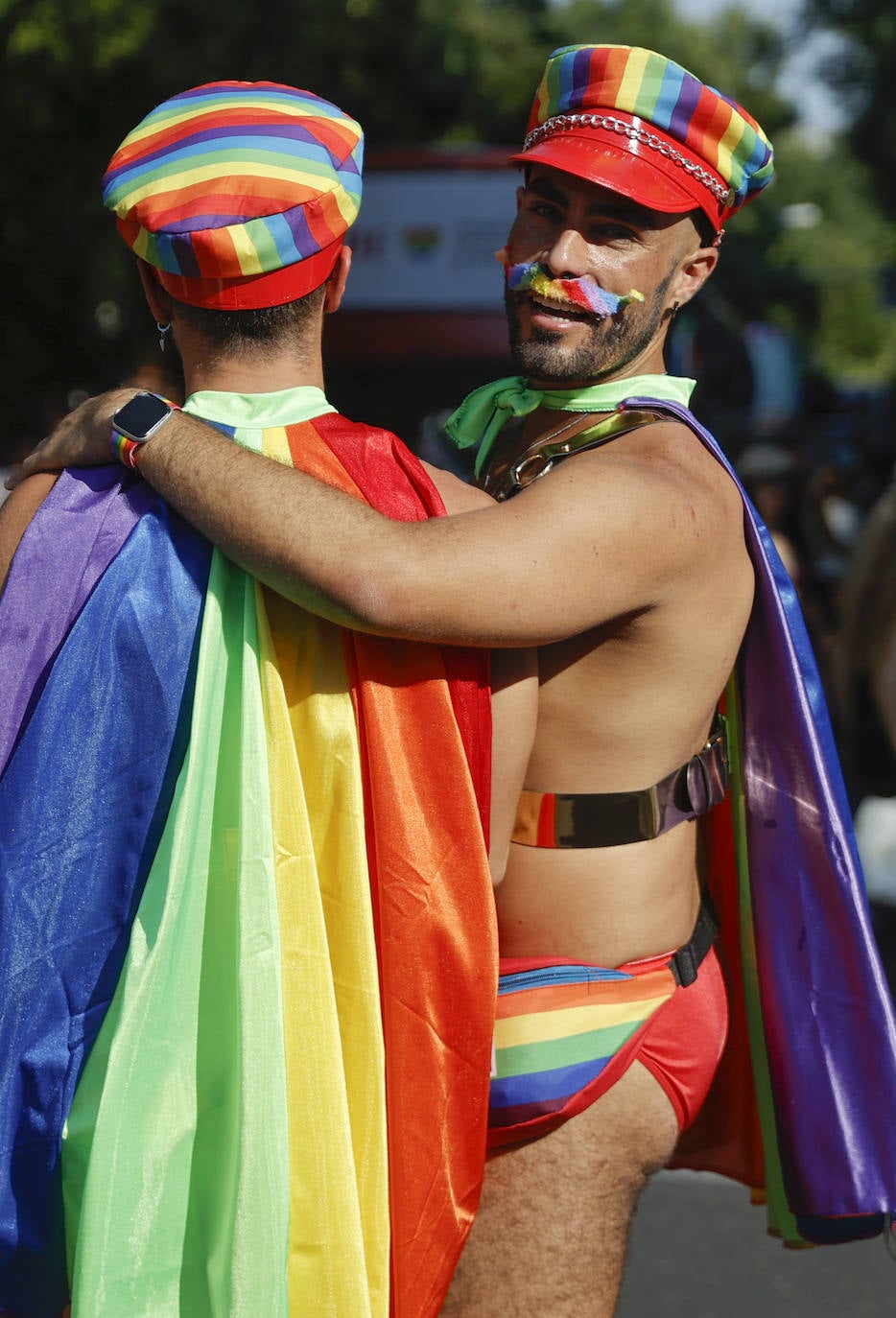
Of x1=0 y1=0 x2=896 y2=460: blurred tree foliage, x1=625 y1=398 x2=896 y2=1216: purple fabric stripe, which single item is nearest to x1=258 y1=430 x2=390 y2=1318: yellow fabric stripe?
x1=625 y1=398 x2=896 y2=1216: purple fabric stripe

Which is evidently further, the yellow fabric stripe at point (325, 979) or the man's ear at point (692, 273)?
the man's ear at point (692, 273)

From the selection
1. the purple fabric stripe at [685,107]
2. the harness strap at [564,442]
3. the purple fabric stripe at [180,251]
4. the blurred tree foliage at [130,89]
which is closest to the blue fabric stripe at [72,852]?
the purple fabric stripe at [180,251]

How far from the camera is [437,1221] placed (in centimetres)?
187

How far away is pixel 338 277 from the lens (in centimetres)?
200

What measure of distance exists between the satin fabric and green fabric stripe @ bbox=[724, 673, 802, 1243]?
58 centimetres

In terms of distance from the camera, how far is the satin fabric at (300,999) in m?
1.71

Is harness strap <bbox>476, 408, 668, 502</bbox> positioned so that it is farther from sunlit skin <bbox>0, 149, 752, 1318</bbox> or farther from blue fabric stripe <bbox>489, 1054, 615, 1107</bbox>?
blue fabric stripe <bbox>489, 1054, 615, 1107</bbox>

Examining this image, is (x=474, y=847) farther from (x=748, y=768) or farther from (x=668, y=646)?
(x=748, y=768)

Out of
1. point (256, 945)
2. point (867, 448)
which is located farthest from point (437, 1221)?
point (867, 448)

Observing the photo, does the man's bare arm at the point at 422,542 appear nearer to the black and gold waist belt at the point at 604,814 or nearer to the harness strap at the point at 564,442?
the harness strap at the point at 564,442

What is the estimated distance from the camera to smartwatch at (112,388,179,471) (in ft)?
6.08

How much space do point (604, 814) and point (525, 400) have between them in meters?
0.64

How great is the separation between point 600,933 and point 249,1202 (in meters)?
0.69

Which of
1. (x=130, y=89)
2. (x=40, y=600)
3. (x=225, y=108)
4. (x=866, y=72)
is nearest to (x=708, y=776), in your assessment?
(x=40, y=600)
